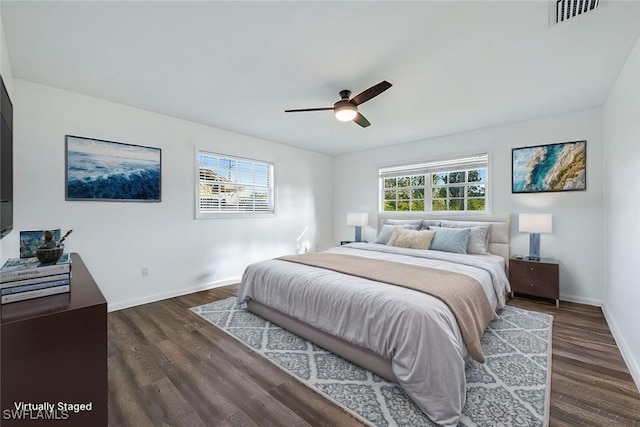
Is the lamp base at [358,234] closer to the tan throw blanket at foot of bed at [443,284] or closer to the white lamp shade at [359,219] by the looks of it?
the white lamp shade at [359,219]

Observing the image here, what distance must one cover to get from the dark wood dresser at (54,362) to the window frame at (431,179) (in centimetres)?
469

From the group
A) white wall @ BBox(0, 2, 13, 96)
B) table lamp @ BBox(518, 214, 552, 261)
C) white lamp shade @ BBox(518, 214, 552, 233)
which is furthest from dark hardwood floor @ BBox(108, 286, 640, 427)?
white wall @ BBox(0, 2, 13, 96)

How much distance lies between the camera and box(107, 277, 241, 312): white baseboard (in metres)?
3.32

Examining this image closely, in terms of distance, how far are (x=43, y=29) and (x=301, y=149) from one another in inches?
157

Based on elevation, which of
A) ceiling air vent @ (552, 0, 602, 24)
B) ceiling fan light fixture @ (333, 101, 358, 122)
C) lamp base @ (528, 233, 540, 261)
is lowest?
lamp base @ (528, 233, 540, 261)

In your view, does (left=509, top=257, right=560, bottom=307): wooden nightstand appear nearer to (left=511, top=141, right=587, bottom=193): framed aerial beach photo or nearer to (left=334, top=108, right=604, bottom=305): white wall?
(left=334, top=108, right=604, bottom=305): white wall

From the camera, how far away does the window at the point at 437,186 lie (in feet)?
14.5

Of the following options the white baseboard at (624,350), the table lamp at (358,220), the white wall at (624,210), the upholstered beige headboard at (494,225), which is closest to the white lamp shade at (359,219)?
the table lamp at (358,220)

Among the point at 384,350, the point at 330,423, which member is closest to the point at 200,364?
the point at 330,423

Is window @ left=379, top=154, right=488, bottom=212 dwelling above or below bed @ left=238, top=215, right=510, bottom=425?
above

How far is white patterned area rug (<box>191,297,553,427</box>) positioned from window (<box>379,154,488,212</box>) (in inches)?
82.0

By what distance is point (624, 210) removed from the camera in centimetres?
244

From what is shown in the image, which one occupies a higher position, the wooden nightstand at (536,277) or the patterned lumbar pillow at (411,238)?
the patterned lumbar pillow at (411,238)

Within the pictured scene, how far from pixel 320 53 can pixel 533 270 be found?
143 inches
